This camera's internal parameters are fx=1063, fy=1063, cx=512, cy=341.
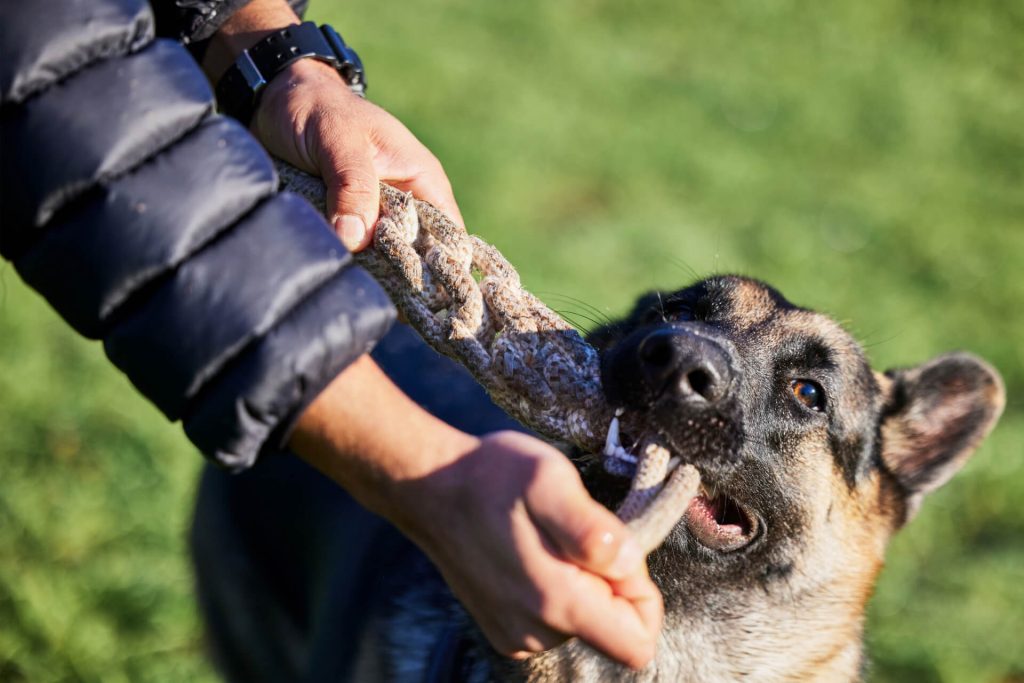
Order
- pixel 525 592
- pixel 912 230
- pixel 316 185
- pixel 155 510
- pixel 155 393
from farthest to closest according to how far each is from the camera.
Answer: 1. pixel 912 230
2. pixel 155 510
3. pixel 316 185
4. pixel 155 393
5. pixel 525 592

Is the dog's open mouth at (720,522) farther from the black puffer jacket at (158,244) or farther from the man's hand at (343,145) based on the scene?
the black puffer jacket at (158,244)

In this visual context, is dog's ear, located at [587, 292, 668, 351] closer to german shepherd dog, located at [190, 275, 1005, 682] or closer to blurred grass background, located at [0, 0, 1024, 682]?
german shepherd dog, located at [190, 275, 1005, 682]

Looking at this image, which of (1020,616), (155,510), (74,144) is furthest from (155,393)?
(1020,616)

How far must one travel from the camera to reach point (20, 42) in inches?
68.7

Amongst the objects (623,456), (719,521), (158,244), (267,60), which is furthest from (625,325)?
(158,244)

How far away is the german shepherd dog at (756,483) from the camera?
8.40 ft

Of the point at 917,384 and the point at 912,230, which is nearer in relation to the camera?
the point at 917,384

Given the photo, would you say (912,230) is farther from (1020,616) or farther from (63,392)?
(63,392)

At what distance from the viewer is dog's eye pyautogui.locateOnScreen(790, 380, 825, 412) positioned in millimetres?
3082

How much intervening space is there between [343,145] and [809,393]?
154 cm

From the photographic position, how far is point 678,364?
246cm

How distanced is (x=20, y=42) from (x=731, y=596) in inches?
87.3

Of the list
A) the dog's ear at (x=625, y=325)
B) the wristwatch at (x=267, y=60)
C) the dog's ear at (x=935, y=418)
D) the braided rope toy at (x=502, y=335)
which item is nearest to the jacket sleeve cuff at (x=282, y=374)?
the braided rope toy at (x=502, y=335)

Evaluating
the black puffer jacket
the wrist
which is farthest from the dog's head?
the wrist
